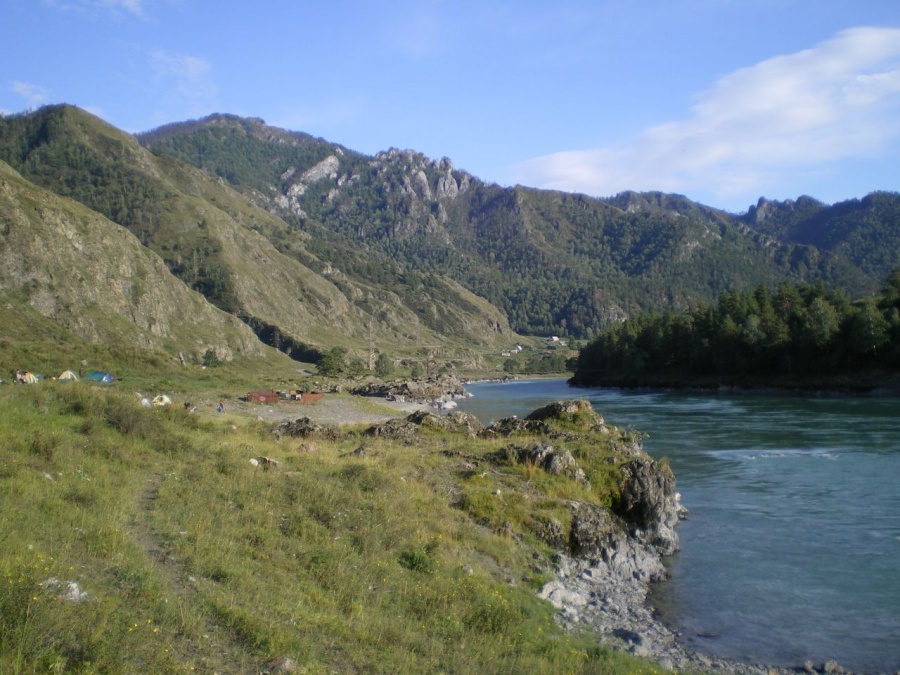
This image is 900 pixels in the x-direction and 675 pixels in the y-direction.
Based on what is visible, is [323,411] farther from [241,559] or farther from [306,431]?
[241,559]

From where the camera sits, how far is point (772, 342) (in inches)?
3755

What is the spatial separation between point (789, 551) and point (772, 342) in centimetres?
8512

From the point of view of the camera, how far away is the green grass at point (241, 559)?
7312 mm

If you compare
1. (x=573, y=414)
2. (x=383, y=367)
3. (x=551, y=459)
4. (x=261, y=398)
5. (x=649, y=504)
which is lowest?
(x=383, y=367)

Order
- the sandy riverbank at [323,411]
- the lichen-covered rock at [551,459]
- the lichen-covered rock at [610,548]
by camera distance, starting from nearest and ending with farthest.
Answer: the lichen-covered rock at [610,548]
the lichen-covered rock at [551,459]
the sandy riverbank at [323,411]

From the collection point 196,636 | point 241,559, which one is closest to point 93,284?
point 241,559

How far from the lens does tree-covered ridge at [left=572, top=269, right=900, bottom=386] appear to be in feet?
274

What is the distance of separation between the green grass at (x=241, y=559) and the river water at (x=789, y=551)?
4.15m

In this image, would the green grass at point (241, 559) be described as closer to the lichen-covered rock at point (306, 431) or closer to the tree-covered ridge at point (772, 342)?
the lichen-covered rock at point (306, 431)

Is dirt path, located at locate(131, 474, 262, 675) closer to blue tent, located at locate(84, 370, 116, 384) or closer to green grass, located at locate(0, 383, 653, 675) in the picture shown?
green grass, located at locate(0, 383, 653, 675)

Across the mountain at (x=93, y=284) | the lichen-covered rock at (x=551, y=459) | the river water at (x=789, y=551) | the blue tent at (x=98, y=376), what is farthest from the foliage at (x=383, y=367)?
the lichen-covered rock at (x=551, y=459)

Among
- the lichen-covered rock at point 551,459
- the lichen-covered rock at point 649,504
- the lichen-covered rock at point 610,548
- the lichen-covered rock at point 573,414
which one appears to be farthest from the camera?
the lichen-covered rock at point 573,414

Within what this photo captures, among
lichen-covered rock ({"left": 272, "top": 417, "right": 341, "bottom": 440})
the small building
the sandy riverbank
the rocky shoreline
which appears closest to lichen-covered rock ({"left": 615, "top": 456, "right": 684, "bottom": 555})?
the rocky shoreline

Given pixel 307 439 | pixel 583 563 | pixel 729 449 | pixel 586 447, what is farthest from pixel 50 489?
pixel 729 449
